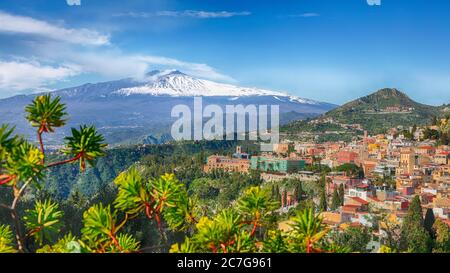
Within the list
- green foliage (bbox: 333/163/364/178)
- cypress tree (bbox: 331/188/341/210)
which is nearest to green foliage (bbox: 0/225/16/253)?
cypress tree (bbox: 331/188/341/210)

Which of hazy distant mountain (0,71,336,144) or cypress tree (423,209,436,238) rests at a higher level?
hazy distant mountain (0,71,336,144)

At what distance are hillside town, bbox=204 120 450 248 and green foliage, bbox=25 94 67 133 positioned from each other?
46.7ft

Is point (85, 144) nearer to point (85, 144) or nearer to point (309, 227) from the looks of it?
point (85, 144)

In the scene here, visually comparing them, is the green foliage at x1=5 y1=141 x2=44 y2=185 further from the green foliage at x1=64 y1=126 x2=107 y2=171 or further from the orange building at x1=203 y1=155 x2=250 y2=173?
the orange building at x1=203 y1=155 x2=250 y2=173

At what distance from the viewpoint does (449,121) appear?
29.8 metres

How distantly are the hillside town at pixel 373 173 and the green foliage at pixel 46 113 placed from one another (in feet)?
46.7

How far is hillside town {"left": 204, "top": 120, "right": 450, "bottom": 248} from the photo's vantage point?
Answer: 17.1m

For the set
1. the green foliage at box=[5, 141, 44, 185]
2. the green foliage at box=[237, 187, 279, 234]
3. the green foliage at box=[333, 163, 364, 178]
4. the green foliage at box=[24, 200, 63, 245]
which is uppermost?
the green foliage at box=[5, 141, 44, 185]

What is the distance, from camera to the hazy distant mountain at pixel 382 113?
4806cm

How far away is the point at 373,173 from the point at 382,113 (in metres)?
28.2

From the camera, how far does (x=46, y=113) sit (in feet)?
2.73

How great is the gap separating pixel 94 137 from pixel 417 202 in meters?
16.4
